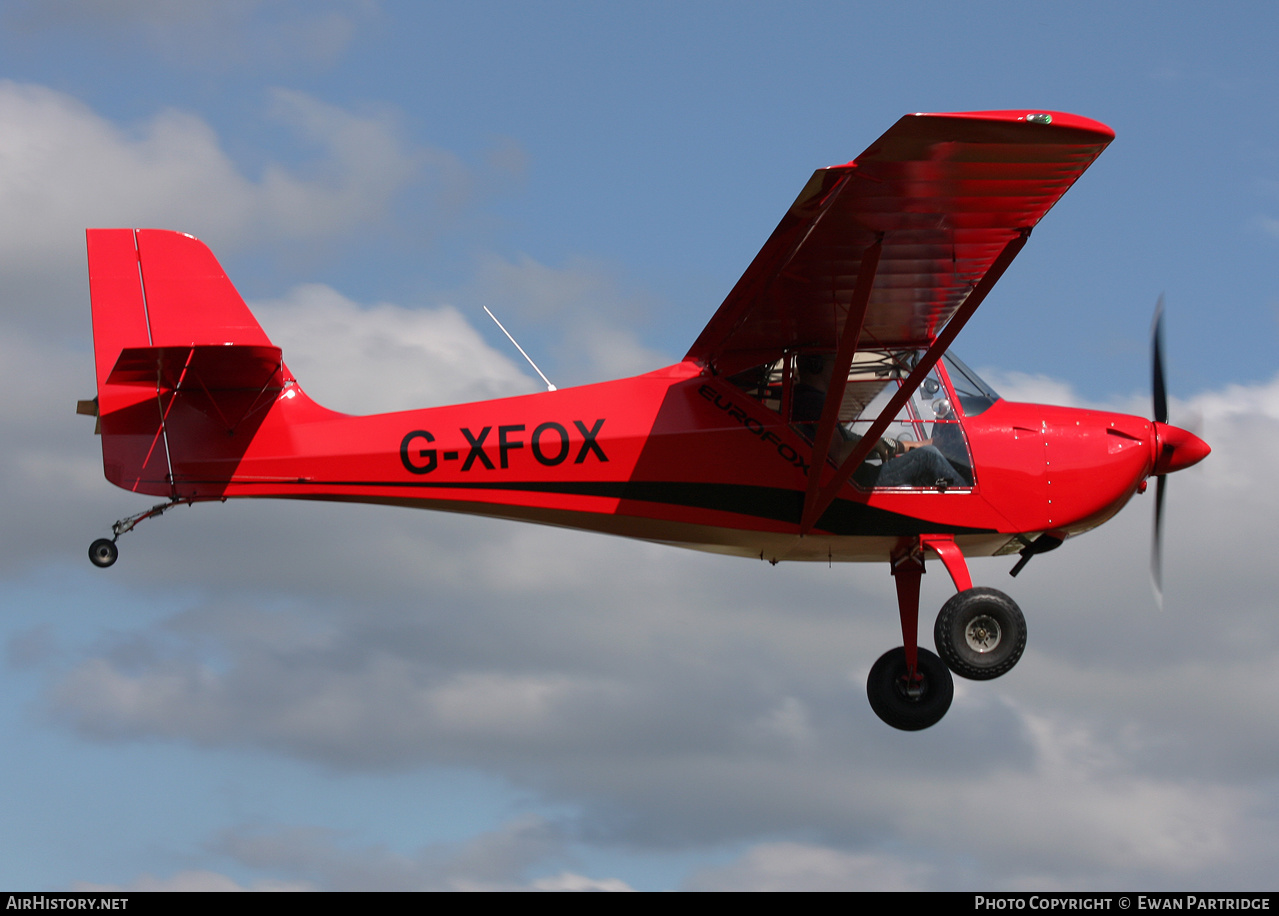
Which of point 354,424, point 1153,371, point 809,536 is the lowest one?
point 809,536

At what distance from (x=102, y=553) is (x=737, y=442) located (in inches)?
190

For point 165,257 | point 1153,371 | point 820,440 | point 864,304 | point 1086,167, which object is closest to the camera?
point 1086,167

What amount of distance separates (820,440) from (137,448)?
17.0 feet

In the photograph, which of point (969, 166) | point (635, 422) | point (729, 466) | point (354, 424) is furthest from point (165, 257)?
point (969, 166)

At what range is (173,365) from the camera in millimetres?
11000

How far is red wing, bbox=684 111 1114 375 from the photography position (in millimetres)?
8961

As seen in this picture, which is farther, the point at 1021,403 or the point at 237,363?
the point at 1021,403

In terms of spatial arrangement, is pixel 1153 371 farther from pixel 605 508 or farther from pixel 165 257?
pixel 165 257

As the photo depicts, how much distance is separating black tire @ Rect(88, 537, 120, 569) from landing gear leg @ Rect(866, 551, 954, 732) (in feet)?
19.5

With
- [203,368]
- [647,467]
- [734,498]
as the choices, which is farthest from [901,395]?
[203,368]

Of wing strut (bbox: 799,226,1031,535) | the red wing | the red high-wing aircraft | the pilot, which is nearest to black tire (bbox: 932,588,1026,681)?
the red high-wing aircraft

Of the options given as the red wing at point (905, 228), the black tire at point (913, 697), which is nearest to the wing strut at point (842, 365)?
the red wing at point (905, 228)

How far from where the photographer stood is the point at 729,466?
37.8 ft

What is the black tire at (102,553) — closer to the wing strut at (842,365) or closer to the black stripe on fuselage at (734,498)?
the black stripe on fuselage at (734,498)
